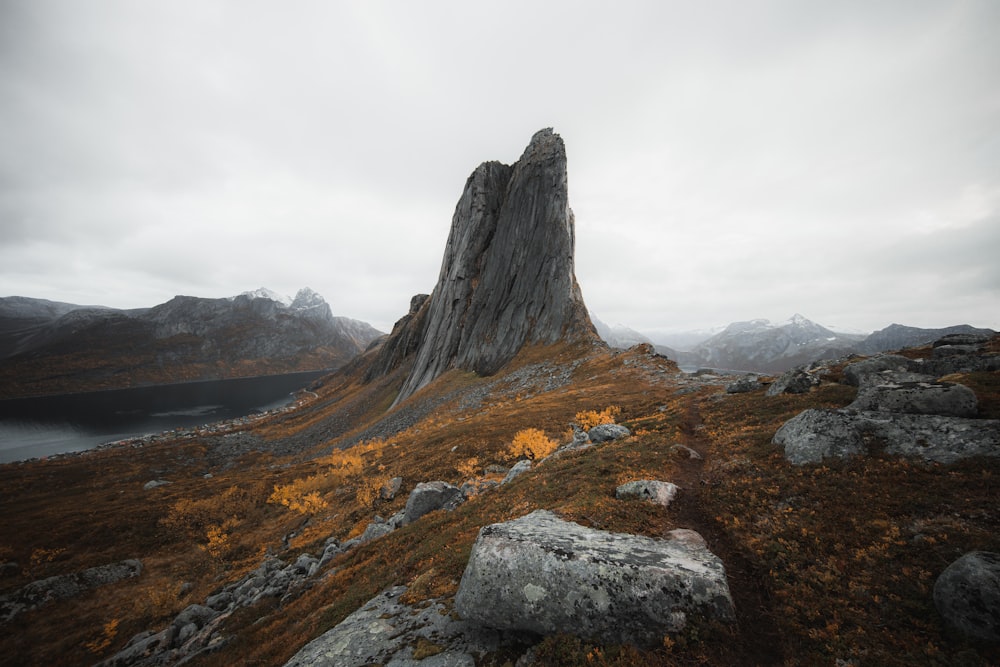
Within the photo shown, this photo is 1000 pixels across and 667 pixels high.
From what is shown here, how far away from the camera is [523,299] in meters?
74.4

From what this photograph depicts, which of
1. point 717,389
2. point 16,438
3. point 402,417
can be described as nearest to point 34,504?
point 402,417

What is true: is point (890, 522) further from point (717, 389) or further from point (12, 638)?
point (12, 638)

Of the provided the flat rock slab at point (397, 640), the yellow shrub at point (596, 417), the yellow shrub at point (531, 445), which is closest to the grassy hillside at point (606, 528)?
the flat rock slab at point (397, 640)

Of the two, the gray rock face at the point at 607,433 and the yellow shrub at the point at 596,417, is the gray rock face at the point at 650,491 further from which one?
the yellow shrub at the point at 596,417

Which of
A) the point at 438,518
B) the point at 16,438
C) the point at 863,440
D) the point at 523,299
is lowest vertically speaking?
the point at 16,438

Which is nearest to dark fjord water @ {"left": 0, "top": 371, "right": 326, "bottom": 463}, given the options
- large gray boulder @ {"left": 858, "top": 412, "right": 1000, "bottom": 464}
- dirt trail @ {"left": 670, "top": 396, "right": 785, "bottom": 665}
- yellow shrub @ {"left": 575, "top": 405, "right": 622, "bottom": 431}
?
yellow shrub @ {"left": 575, "top": 405, "right": 622, "bottom": 431}

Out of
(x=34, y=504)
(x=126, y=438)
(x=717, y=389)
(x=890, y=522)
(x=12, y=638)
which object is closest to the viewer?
(x=890, y=522)

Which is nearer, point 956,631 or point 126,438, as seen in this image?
point 956,631

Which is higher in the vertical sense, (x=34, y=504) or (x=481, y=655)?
(x=481, y=655)

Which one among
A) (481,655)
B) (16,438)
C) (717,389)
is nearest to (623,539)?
(481,655)

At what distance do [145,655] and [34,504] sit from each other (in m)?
47.3

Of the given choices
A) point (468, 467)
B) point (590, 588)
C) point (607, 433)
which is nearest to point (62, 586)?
point (468, 467)

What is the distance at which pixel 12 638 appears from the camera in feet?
59.7

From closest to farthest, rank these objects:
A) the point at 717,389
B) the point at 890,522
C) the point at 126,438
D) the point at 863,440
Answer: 1. the point at 890,522
2. the point at 863,440
3. the point at 717,389
4. the point at 126,438
